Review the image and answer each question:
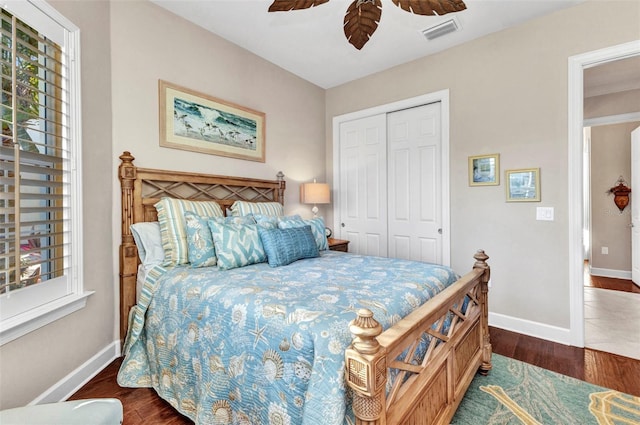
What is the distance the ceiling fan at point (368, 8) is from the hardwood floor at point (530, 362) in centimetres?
242

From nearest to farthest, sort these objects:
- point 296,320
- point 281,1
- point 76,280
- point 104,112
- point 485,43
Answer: point 296,320 < point 281,1 < point 76,280 < point 104,112 < point 485,43

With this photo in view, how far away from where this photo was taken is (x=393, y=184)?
3.73m

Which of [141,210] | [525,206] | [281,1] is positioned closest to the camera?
[281,1]

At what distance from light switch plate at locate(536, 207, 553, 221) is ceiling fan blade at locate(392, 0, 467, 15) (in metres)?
1.96

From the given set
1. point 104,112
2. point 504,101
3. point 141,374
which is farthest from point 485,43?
point 141,374

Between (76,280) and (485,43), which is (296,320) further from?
(485,43)

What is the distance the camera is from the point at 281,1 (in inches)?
66.8

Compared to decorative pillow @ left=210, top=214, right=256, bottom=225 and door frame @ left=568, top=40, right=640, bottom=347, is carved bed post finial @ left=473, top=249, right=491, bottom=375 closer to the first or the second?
door frame @ left=568, top=40, right=640, bottom=347

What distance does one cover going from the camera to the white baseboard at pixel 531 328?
8.54 feet

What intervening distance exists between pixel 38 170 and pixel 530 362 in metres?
3.48

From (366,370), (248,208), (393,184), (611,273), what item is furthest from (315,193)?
(611,273)

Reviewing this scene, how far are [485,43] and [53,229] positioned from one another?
3897 millimetres

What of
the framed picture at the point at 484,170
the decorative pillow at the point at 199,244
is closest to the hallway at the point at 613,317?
the framed picture at the point at 484,170

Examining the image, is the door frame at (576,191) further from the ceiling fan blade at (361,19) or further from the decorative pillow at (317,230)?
the decorative pillow at (317,230)
